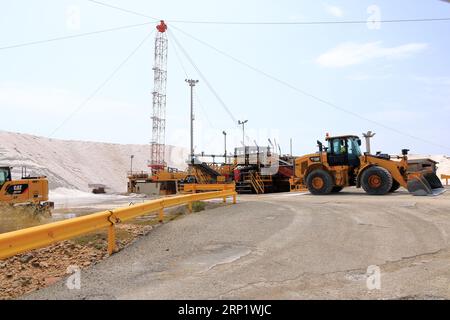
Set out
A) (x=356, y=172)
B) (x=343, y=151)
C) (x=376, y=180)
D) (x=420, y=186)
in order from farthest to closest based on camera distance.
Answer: (x=343, y=151) → (x=356, y=172) → (x=376, y=180) → (x=420, y=186)

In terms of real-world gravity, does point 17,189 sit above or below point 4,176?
below

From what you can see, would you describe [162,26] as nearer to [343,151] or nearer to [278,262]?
[343,151]

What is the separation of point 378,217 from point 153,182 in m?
37.2

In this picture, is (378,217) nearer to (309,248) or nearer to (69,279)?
(309,248)

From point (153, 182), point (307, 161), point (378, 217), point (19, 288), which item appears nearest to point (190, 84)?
point (153, 182)

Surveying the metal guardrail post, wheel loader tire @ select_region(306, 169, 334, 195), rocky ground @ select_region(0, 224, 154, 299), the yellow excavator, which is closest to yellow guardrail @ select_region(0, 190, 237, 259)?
the metal guardrail post

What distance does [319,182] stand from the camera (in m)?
20.7

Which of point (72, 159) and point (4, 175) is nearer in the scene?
point (4, 175)

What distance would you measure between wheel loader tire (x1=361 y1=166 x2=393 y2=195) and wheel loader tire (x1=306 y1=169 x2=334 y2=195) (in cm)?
202

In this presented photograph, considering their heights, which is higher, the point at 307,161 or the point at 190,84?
the point at 190,84

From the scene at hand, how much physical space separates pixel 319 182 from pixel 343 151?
6.92ft

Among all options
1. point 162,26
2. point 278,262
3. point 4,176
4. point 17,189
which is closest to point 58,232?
point 278,262

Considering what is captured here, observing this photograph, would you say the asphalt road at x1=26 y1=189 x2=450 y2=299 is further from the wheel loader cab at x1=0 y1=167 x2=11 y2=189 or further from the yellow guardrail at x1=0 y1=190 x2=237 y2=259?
the wheel loader cab at x1=0 y1=167 x2=11 y2=189
